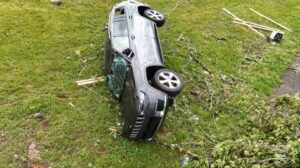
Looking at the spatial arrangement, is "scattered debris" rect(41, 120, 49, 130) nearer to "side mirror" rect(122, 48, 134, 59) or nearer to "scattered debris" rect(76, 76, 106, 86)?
"scattered debris" rect(76, 76, 106, 86)

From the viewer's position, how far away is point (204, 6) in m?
9.48

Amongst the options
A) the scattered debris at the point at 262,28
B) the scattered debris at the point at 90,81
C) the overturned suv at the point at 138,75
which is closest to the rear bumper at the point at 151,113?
the overturned suv at the point at 138,75

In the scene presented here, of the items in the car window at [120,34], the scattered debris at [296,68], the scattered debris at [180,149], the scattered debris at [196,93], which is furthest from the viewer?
the scattered debris at [296,68]

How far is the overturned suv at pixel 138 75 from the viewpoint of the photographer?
4852 mm

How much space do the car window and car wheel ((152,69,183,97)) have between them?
87 cm

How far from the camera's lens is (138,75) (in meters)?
5.10

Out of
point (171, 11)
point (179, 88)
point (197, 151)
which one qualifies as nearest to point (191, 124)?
point (197, 151)

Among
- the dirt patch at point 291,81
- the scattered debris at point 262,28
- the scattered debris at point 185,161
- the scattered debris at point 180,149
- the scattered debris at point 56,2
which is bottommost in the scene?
the dirt patch at point 291,81

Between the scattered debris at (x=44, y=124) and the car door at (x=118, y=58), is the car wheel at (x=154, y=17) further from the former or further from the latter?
the scattered debris at (x=44, y=124)

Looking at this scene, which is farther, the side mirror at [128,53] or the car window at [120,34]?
the car window at [120,34]

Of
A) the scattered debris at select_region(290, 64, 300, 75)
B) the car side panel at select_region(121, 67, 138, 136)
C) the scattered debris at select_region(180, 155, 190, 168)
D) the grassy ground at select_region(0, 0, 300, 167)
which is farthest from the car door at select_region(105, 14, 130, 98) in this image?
the scattered debris at select_region(290, 64, 300, 75)

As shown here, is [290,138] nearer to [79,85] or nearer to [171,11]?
[79,85]

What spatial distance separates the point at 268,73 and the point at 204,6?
2.95 m

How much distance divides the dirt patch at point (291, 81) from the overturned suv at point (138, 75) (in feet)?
8.78
